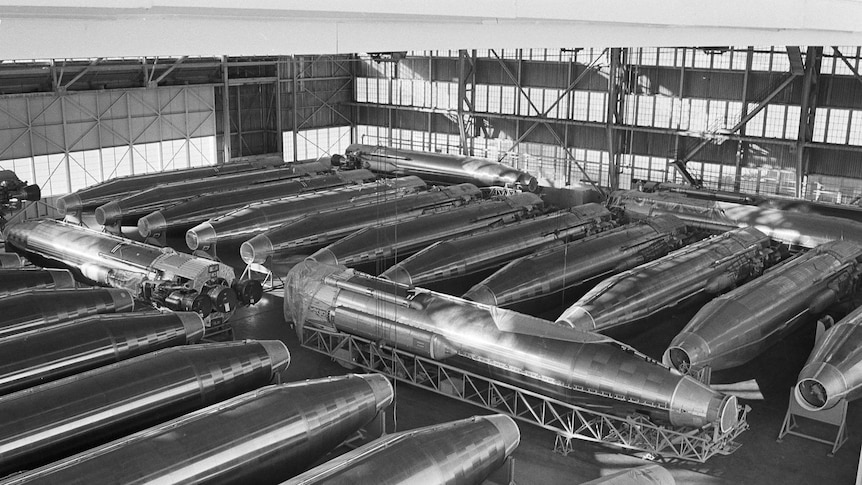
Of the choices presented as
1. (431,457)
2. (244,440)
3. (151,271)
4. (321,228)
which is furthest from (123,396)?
(321,228)

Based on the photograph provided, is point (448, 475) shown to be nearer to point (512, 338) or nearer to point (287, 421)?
point (287, 421)

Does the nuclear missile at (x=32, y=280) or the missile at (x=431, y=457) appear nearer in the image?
the missile at (x=431, y=457)

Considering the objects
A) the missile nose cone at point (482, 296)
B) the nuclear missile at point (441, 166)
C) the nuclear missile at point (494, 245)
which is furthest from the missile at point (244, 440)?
the nuclear missile at point (441, 166)

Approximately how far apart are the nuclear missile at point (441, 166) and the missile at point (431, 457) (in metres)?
24.8

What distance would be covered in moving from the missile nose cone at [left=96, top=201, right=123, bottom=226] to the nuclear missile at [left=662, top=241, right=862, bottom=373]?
2267cm

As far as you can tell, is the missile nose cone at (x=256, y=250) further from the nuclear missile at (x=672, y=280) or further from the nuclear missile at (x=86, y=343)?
the nuclear missile at (x=672, y=280)

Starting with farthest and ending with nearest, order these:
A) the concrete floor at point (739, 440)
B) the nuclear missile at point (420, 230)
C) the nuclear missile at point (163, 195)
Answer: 1. the nuclear missile at point (163, 195)
2. the nuclear missile at point (420, 230)
3. the concrete floor at point (739, 440)

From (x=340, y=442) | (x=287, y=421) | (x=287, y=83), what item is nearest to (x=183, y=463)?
(x=287, y=421)

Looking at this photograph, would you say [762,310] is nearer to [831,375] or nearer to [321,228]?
[831,375]

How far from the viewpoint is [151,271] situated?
24609mm

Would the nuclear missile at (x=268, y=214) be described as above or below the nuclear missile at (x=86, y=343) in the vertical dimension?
above

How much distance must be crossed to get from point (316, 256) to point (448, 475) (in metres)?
12.6

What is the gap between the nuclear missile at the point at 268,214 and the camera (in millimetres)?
29375

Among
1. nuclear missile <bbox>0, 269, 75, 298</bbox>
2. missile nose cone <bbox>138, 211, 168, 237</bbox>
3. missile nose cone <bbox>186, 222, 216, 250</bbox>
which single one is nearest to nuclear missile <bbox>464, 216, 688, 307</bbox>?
missile nose cone <bbox>186, 222, 216, 250</bbox>
